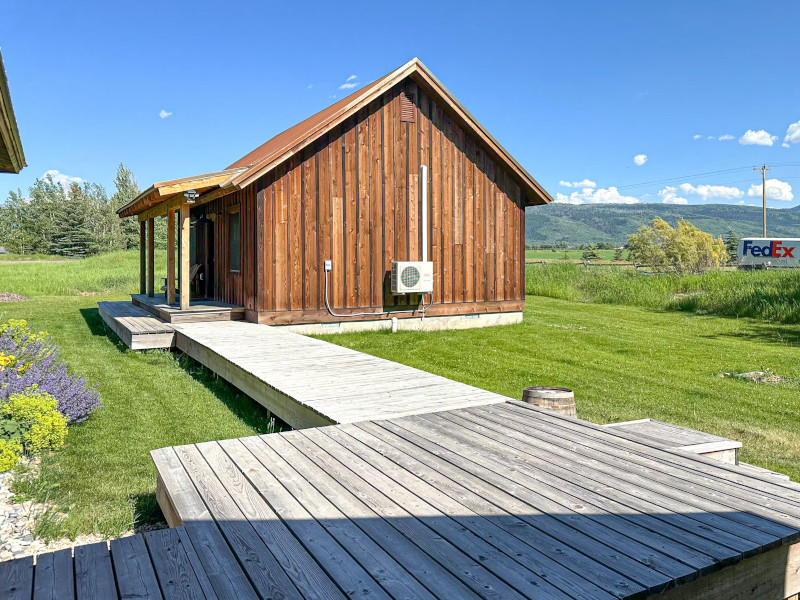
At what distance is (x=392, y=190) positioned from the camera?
11.3 m

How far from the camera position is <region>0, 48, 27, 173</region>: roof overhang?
14.5 ft

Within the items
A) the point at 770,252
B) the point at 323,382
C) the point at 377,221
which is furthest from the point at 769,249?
the point at 323,382

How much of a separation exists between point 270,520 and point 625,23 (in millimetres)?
48505

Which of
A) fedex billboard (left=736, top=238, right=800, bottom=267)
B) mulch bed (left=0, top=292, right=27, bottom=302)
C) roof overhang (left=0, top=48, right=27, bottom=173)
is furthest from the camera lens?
fedex billboard (left=736, top=238, right=800, bottom=267)

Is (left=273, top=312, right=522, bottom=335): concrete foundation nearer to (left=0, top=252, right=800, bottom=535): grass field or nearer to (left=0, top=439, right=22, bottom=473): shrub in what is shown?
(left=0, top=252, right=800, bottom=535): grass field

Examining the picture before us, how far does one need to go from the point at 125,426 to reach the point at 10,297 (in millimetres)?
16136

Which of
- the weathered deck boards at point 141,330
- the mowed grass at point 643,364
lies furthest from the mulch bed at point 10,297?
the mowed grass at point 643,364

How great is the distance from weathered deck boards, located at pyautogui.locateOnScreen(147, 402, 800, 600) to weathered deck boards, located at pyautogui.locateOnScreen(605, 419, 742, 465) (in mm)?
229

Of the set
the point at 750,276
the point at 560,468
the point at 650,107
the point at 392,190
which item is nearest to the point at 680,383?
the point at 560,468

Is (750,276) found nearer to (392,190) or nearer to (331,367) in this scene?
(392,190)

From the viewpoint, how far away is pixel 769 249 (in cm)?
4162

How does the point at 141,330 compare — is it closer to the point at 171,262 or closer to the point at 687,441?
the point at 171,262

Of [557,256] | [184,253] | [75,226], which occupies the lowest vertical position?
[184,253]

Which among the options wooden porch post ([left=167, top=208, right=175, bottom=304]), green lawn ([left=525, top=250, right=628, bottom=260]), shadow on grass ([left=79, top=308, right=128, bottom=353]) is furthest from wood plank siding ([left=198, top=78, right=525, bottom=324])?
green lawn ([left=525, top=250, right=628, bottom=260])
